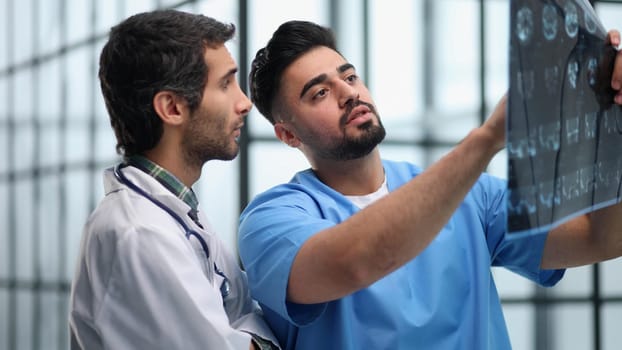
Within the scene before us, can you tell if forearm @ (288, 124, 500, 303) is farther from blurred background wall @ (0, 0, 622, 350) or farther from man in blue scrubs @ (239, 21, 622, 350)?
blurred background wall @ (0, 0, 622, 350)

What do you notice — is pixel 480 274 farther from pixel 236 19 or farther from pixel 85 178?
pixel 85 178

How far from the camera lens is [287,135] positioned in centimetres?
173

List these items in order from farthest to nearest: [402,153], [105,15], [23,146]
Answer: [23,146], [105,15], [402,153]

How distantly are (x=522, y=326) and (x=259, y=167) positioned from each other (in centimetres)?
146

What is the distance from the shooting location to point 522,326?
14.3 ft

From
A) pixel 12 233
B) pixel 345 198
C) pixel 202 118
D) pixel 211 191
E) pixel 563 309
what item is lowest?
pixel 12 233

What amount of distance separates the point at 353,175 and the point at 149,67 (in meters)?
0.40

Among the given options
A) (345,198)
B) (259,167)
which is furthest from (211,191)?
(345,198)

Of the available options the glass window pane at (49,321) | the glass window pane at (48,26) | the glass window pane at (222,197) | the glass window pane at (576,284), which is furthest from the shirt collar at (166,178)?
the glass window pane at (48,26)

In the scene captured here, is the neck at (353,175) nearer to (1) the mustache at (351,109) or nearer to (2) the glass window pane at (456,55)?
(1) the mustache at (351,109)

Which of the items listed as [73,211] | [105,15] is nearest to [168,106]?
[105,15]

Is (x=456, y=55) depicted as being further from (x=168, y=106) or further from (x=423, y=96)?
(x=168, y=106)

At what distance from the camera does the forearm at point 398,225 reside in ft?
4.00

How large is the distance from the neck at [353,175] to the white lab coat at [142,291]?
376mm
